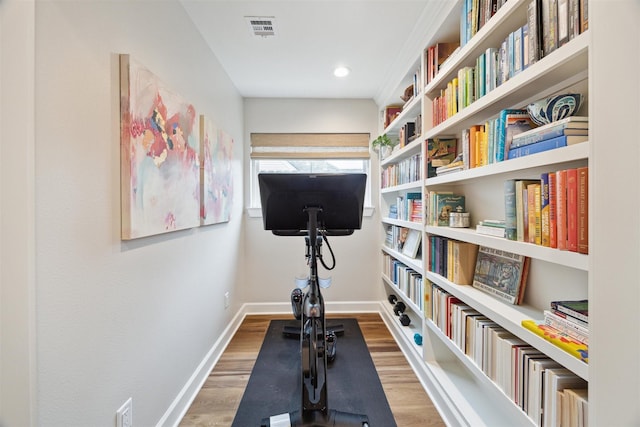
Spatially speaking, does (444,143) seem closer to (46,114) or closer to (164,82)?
(164,82)

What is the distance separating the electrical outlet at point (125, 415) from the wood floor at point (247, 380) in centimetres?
50

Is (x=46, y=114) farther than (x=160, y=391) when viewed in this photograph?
No

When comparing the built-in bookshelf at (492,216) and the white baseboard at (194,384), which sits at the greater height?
the built-in bookshelf at (492,216)

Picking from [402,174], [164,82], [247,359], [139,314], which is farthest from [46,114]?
[402,174]

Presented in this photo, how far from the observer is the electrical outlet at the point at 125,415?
43.6 inches

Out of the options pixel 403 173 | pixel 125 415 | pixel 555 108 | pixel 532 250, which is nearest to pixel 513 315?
pixel 532 250

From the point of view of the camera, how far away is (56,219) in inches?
33.0

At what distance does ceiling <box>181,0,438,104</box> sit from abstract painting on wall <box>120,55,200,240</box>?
27.9 inches

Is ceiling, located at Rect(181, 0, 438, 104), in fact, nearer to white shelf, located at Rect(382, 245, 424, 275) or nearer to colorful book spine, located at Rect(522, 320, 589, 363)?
white shelf, located at Rect(382, 245, 424, 275)

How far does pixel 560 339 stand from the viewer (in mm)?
895

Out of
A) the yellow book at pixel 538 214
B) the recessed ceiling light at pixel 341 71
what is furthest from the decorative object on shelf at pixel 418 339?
the recessed ceiling light at pixel 341 71

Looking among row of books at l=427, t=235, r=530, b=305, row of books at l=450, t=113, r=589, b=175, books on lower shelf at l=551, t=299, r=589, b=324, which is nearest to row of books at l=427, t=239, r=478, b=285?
row of books at l=427, t=235, r=530, b=305

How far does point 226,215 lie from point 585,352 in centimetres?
234

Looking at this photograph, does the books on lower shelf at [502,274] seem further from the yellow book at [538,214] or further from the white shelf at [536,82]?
the white shelf at [536,82]
